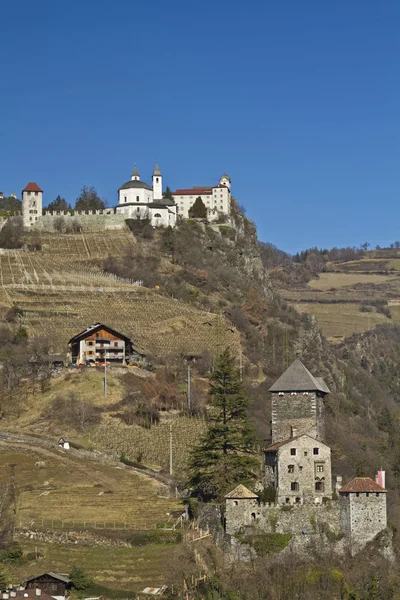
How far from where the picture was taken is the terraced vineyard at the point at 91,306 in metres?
116

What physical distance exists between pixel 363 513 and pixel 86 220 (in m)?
101

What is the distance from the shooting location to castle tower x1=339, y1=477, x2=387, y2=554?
6081 centimetres

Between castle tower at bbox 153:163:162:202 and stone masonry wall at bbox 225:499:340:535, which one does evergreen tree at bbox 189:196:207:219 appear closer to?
castle tower at bbox 153:163:162:202

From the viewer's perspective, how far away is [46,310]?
120188mm

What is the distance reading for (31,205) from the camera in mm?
157000

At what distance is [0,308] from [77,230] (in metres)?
37.2

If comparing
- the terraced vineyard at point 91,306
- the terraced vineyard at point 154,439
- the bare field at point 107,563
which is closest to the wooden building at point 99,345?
the terraced vineyard at point 91,306

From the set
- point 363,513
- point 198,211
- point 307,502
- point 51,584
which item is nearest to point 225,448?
point 307,502

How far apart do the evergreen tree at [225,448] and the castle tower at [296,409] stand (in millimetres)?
1804

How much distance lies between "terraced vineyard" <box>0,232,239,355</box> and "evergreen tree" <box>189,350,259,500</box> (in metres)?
38.4

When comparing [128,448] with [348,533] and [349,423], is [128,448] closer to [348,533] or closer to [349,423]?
[348,533]

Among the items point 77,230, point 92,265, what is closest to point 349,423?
point 92,265

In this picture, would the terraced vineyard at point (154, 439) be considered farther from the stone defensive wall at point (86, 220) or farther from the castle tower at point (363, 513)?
the stone defensive wall at point (86, 220)

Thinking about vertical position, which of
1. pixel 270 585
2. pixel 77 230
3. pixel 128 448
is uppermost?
pixel 77 230
